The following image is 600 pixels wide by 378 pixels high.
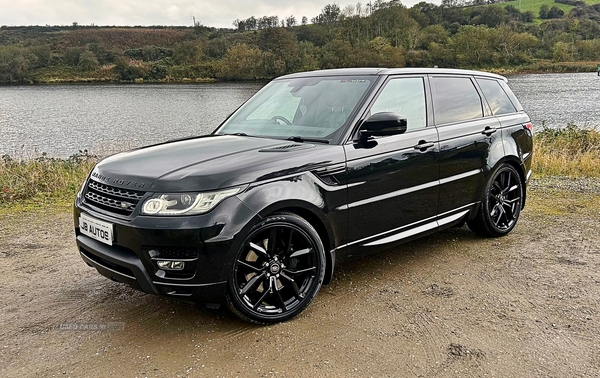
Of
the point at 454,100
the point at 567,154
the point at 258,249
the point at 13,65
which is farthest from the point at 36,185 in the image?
the point at 13,65

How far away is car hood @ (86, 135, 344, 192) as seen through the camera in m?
3.03

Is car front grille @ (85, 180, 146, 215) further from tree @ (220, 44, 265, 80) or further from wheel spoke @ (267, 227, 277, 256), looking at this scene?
tree @ (220, 44, 265, 80)

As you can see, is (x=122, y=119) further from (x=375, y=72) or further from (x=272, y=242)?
(x=272, y=242)

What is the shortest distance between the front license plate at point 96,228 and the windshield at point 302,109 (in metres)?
1.48

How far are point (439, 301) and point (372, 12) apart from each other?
97.4 m

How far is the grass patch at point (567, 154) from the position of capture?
393 inches

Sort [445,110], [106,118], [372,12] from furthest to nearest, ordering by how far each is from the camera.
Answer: [372,12]
[106,118]
[445,110]

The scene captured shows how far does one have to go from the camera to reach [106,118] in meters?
28.8

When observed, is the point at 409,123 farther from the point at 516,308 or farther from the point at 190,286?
the point at 190,286

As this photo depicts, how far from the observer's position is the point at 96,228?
3.26 m

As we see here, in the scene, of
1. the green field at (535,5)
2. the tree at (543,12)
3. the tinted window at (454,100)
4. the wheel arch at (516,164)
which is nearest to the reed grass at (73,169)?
the wheel arch at (516,164)

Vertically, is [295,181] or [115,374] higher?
[295,181]

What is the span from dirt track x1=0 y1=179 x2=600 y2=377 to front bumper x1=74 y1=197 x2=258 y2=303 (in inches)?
15.7

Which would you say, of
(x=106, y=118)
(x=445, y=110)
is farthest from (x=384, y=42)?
(x=445, y=110)
